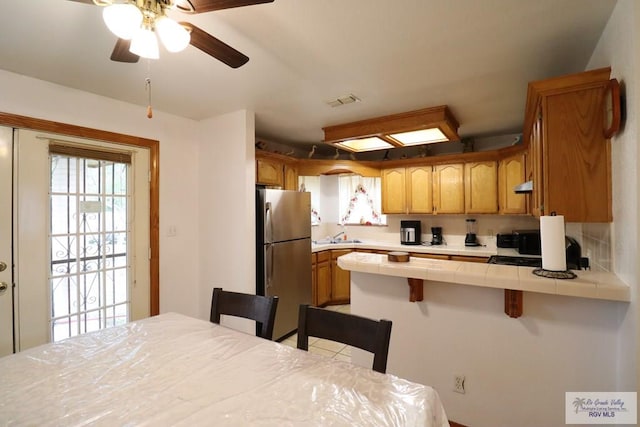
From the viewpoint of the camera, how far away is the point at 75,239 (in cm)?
235

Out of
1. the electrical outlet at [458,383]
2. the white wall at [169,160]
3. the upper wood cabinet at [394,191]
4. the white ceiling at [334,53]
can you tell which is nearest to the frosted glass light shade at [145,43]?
the white ceiling at [334,53]

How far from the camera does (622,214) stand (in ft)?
4.49

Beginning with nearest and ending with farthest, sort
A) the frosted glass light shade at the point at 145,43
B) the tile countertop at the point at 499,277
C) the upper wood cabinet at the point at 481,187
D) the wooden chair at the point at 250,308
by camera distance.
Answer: the frosted glass light shade at the point at 145,43 < the tile countertop at the point at 499,277 < the wooden chair at the point at 250,308 < the upper wood cabinet at the point at 481,187

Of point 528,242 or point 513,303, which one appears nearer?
point 513,303

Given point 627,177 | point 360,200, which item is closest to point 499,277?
point 627,177

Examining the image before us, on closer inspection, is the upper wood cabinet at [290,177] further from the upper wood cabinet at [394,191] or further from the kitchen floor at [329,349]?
the kitchen floor at [329,349]

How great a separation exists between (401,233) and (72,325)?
380 centimetres

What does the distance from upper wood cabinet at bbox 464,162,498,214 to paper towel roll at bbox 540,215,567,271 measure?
2339mm

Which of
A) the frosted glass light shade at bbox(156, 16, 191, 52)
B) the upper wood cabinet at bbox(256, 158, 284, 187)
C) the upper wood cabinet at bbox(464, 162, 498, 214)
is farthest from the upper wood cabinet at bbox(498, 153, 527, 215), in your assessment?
the frosted glass light shade at bbox(156, 16, 191, 52)

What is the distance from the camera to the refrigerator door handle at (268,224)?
304 centimetres

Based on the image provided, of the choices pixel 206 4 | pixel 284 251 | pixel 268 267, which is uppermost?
pixel 206 4

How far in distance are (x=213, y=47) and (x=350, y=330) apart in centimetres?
136

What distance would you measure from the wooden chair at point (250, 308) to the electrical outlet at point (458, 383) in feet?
4.09

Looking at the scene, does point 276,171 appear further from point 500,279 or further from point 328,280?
point 500,279
